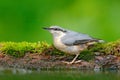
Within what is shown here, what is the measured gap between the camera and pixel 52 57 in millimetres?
6633

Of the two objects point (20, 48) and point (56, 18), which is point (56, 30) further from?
point (56, 18)

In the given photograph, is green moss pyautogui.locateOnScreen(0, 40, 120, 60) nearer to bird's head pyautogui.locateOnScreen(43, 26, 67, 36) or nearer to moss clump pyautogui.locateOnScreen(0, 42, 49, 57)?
moss clump pyautogui.locateOnScreen(0, 42, 49, 57)

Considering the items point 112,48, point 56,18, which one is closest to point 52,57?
point 112,48

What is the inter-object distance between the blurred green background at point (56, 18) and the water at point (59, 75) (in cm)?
127

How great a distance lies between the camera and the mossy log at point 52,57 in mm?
6528

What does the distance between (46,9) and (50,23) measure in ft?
0.66

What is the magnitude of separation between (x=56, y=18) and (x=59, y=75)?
5.12ft

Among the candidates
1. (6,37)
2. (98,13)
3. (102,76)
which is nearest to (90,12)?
(98,13)

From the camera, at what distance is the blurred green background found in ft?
25.4

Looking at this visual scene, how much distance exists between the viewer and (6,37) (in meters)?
8.05

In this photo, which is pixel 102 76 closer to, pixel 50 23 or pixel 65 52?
pixel 65 52

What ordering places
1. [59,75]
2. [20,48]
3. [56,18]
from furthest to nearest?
[56,18]
[20,48]
[59,75]

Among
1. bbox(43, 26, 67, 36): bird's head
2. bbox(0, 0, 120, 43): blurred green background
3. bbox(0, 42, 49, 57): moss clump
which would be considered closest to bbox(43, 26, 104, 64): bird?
bbox(43, 26, 67, 36): bird's head

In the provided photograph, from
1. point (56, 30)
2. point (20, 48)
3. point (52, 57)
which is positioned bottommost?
point (52, 57)
